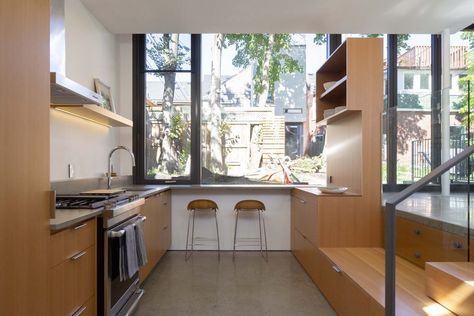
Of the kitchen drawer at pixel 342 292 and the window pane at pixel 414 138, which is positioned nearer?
the kitchen drawer at pixel 342 292

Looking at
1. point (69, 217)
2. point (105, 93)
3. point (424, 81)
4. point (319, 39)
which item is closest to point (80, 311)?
point (69, 217)

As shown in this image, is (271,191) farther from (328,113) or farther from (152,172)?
(152,172)

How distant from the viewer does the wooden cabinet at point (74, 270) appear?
59.4 inches

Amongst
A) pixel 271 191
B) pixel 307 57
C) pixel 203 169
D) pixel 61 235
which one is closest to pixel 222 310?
pixel 61 235

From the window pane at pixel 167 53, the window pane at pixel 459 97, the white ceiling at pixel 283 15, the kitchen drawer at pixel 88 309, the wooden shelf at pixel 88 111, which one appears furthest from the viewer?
the window pane at pixel 167 53

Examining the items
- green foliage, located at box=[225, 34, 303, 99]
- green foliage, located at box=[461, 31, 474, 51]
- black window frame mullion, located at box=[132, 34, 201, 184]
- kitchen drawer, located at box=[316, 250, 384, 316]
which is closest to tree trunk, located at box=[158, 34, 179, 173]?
black window frame mullion, located at box=[132, 34, 201, 184]

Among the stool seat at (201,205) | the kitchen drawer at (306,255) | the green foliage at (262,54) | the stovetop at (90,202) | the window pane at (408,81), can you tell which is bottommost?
the kitchen drawer at (306,255)

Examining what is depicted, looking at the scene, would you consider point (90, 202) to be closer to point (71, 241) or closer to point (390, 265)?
point (71, 241)

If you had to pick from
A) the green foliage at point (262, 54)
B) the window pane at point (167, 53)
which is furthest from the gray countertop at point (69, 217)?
the green foliage at point (262, 54)

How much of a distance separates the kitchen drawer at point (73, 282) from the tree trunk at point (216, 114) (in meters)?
2.79

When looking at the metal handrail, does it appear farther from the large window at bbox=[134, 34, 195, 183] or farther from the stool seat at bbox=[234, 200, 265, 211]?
the large window at bbox=[134, 34, 195, 183]

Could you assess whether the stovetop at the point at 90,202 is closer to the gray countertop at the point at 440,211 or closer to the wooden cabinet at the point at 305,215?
the wooden cabinet at the point at 305,215

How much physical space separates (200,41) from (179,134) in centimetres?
138

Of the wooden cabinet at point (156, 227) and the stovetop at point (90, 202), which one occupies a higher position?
the stovetop at point (90, 202)
